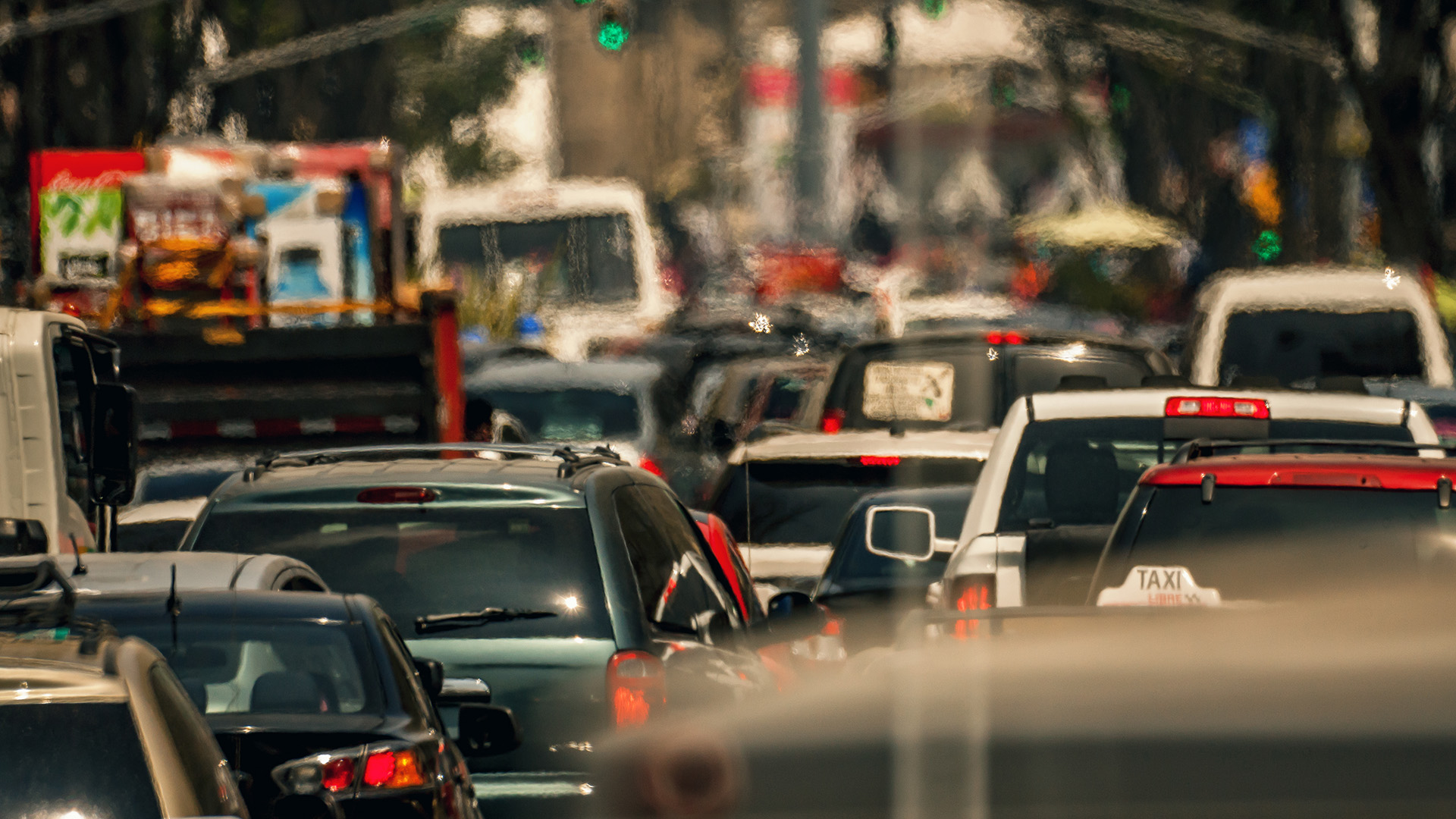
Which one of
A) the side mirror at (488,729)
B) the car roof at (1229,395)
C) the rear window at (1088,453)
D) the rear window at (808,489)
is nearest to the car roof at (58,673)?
the side mirror at (488,729)

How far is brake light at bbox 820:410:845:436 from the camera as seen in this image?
14.2 metres

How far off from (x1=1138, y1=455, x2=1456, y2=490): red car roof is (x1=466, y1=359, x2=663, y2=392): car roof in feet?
43.7

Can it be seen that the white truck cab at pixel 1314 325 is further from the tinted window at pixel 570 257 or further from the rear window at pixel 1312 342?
the tinted window at pixel 570 257

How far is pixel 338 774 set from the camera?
5930mm

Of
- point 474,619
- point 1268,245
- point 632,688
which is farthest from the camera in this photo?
point 1268,245

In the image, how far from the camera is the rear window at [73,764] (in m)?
4.34

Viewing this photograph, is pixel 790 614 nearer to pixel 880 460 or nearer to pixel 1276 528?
pixel 1276 528

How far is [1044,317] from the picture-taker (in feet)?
113

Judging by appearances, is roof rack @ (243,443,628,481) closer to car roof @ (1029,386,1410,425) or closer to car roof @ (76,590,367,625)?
car roof @ (1029,386,1410,425)

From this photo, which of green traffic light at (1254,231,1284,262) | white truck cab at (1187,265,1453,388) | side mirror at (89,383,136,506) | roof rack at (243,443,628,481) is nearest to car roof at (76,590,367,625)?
roof rack at (243,443,628,481)

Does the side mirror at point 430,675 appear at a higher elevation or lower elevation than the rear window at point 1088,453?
lower

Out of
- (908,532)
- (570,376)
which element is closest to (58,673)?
(908,532)

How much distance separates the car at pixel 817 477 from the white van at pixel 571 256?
1919 cm

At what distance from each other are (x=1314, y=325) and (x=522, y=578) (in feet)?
38.4
